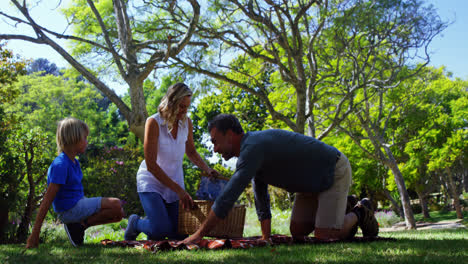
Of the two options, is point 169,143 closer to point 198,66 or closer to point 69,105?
point 198,66

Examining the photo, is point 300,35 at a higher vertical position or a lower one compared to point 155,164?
higher

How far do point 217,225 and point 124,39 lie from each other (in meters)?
7.74

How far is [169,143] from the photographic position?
4688 millimetres

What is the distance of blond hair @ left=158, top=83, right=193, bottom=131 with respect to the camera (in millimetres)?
4364

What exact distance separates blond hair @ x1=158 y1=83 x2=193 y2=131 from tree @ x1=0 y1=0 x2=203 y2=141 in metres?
4.37

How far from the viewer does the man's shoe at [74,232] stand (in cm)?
438

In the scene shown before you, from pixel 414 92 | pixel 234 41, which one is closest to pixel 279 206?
pixel 414 92

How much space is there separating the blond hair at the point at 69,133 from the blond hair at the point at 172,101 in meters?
0.88

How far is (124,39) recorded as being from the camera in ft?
35.3

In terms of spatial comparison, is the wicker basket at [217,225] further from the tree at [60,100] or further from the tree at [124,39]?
the tree at [60,100]

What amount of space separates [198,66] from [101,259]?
8675 millimetres

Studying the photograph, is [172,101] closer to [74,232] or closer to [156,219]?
[156,219]

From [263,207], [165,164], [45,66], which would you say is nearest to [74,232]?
[165,164]

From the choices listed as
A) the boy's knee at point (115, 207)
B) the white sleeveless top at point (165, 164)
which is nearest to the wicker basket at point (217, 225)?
the white sleeveless top at point (165, 164)
